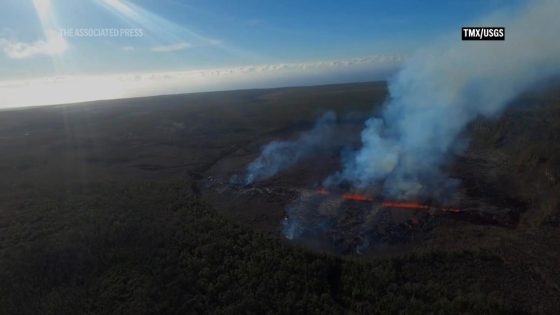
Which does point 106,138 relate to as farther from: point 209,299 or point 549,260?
point 549,260

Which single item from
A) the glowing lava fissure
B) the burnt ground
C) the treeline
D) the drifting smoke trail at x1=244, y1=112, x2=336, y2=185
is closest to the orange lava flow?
the glowing lava fissure

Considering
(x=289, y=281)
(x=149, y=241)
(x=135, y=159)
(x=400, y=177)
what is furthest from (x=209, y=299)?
(x=135, y=159)

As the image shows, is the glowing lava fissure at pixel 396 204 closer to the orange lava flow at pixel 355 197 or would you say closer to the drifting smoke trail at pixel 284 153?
the orange lava flow at pixel 355 197

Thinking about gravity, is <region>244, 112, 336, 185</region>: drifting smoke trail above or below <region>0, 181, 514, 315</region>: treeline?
above

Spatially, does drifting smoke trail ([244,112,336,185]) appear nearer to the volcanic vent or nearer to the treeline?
the volcanic vent

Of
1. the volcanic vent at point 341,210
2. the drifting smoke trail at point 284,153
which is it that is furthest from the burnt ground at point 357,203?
the drifting smoke trail at point 284,153
